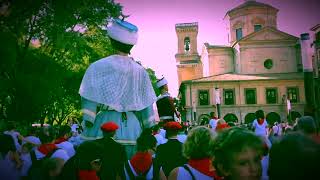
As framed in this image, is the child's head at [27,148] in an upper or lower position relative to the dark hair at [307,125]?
lower

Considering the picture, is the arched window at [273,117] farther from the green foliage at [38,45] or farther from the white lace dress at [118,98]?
the white lace dress at [118,98]

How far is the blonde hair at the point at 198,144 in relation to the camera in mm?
3565

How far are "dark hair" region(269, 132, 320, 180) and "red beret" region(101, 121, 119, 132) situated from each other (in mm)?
1980

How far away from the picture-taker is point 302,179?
190 cm

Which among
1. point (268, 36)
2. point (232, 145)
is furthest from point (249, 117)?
point (232, 145)

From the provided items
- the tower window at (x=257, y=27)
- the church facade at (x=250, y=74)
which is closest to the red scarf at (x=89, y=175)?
the church facade at (x=250, y=74)

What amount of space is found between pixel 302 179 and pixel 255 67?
56.2 m

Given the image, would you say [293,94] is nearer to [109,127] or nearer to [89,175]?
[109,127]

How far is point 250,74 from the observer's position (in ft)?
183

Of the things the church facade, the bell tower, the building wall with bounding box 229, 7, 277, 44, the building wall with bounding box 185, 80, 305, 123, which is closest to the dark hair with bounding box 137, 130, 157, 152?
Result: the church facade

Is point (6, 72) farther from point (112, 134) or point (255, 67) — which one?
point (255, 67)

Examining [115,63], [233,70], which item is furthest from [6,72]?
[233,70]

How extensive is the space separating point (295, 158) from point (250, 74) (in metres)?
55.5

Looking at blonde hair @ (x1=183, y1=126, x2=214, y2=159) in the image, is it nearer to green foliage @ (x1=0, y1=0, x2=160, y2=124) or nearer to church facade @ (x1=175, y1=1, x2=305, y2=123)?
green foliage @ (x1=0, y1=0, x2=160, y2=124)
